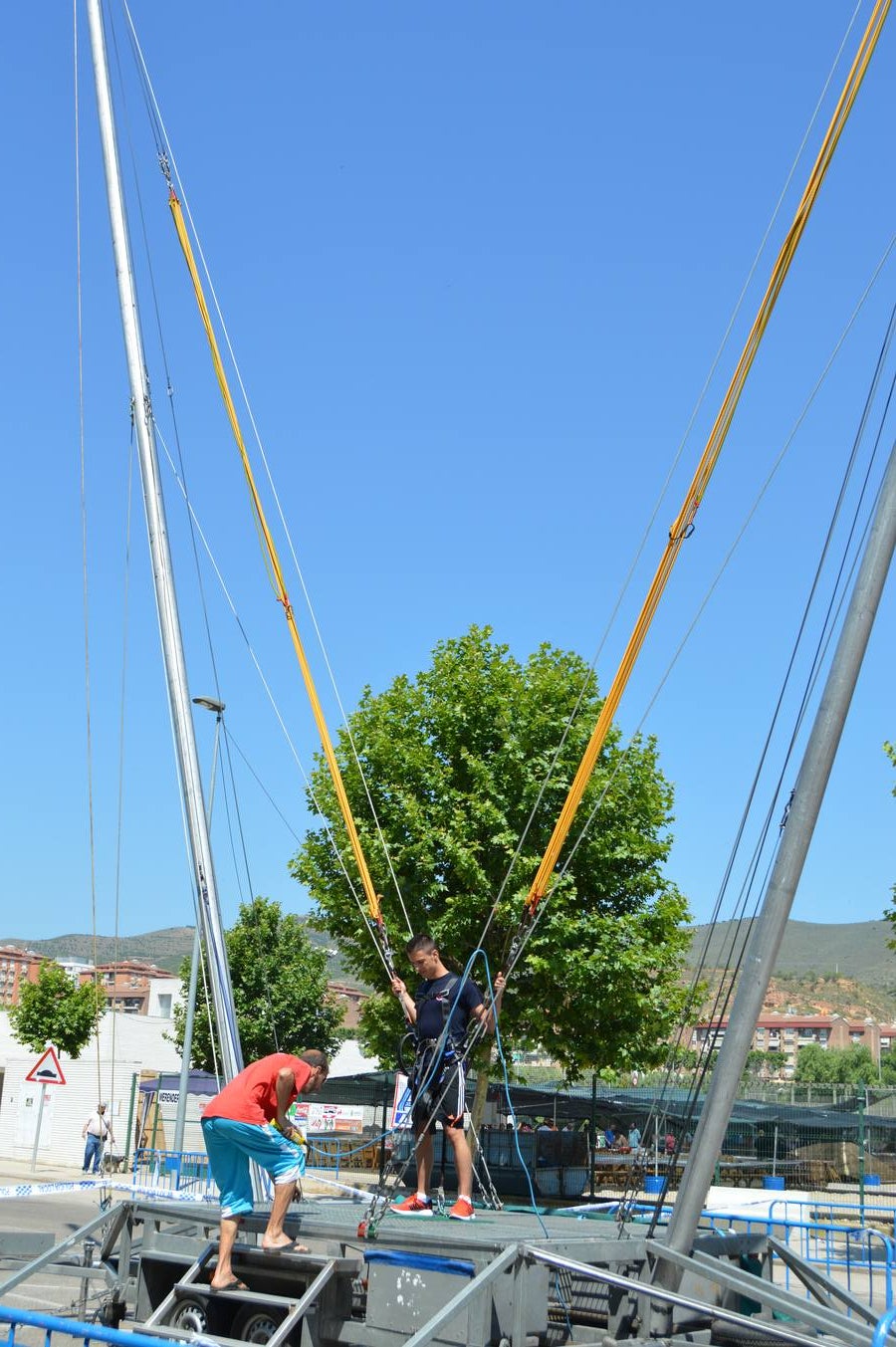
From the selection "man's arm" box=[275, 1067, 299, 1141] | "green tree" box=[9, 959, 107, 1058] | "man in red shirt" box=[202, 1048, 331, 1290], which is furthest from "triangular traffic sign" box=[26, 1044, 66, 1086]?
"green tree" box=[9, 959, 107, 1058]

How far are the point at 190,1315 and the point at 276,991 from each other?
4287 centimetres

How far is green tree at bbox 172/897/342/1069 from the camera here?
47188mm

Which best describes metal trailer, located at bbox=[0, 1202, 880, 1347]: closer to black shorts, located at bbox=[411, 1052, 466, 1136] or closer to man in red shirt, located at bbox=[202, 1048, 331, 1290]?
man in red shirt, located at bbox=[202, 1048, 331, 1290]

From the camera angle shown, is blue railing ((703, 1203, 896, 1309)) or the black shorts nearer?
the black shorts

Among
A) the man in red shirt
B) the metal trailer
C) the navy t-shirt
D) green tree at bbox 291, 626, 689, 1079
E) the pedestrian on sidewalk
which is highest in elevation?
green tree at bbox 291, 626, 689, 1079

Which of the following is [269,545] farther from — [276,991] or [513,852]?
[276,991]

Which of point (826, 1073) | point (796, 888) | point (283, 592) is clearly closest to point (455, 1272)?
point (796, 888)

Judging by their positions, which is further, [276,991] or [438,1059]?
[276,991]

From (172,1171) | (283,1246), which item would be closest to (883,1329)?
(283,1246)

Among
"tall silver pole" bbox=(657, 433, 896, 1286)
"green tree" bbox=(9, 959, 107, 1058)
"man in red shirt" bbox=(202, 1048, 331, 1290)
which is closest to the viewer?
"tall silver pole" bbox=(657, 433, 896, 1286)

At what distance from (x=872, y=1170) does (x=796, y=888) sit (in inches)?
905

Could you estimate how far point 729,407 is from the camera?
8695mm

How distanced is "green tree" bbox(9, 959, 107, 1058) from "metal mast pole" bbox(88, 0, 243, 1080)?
39.4 m

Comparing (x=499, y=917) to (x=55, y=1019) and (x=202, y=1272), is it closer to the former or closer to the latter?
(x=202, y=1272)
